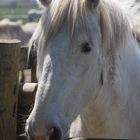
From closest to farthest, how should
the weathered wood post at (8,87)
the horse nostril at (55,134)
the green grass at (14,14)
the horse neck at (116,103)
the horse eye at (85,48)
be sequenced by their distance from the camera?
1. the horse nostril at (55,134)
2. the horse eye at (85,48)
3. the horse neck at (116,103)
4. the weathered wood post at (8,87)
5. the green grass at (14,14)

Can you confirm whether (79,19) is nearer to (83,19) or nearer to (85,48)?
(83,19)

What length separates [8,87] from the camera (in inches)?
110

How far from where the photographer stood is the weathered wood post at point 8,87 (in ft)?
9.04

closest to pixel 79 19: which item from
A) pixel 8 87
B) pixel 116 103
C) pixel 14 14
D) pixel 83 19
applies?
pixel 83 19

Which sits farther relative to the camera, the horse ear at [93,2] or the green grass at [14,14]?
the green grass at [14,14]

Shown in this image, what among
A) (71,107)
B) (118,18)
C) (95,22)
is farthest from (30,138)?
(118,18)

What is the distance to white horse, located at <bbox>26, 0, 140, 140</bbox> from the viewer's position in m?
2.17

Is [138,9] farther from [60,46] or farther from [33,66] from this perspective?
[60,46]

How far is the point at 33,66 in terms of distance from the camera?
3.72 m

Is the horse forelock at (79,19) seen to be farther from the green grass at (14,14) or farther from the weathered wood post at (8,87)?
the green grass at (14,14)

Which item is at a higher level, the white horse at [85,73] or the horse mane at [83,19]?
the horse mane at [83,19]

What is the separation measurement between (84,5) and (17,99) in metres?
0.90

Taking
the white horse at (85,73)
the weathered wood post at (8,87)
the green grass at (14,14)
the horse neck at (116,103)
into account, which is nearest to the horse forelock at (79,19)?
the white horse at (85,73)

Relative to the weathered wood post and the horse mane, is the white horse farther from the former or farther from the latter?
the weathered wood post
